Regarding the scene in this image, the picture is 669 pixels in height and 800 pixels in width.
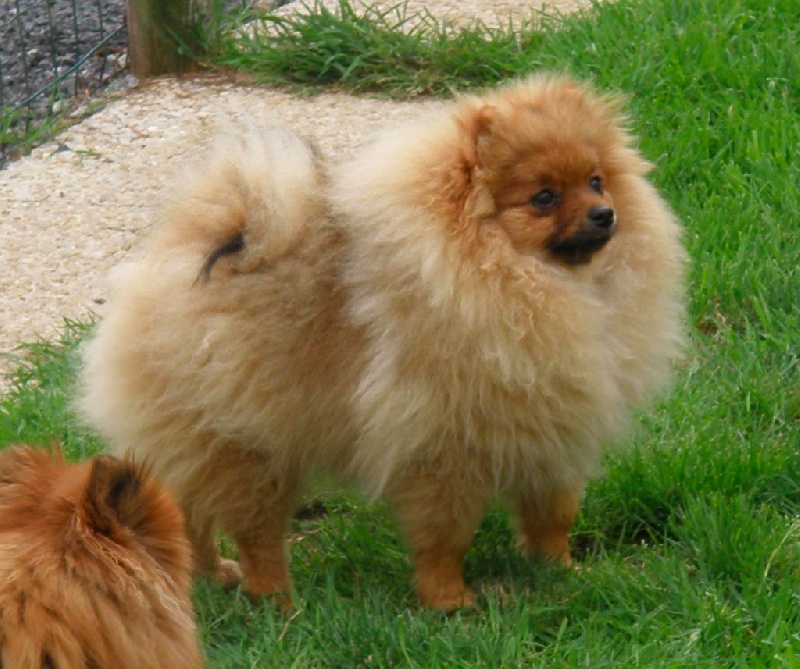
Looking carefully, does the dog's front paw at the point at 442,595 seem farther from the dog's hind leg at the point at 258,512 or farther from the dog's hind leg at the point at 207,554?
the dog's hind leg at the point at 207,554

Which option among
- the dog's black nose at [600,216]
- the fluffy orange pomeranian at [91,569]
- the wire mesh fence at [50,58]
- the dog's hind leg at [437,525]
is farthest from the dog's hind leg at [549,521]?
the wire mesh fence at [50,58]

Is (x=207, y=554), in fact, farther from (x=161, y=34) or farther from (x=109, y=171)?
(x=161, y=34)

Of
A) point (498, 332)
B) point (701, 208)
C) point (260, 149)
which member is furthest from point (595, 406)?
point (701, 208)

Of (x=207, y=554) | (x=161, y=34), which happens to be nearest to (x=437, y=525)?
(x=207, y=554)

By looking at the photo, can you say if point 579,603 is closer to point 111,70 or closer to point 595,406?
point 595,406

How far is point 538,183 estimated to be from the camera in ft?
11.4

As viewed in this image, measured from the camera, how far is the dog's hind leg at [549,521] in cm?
382

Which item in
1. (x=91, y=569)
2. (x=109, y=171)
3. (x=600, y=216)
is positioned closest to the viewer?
(x=91, y=569)

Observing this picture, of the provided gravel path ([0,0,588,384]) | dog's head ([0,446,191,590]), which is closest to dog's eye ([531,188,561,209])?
dog's head ([0,446,191,590])

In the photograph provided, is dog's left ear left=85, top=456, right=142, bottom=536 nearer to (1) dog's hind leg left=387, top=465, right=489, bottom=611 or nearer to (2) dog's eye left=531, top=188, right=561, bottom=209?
(1) dog's hind leg left=387, top=465, right=489, bottom=611

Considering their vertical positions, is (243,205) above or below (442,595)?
above

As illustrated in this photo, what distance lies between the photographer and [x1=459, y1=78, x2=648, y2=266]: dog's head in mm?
3457

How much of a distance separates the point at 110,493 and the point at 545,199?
Answer: 158cm

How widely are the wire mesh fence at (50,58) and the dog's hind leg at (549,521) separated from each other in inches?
154
